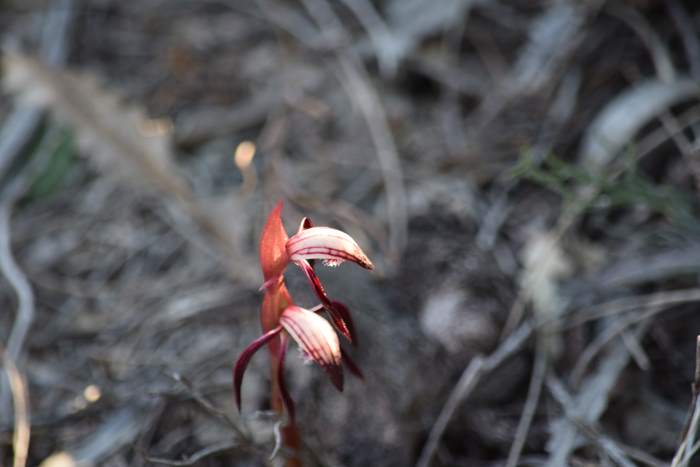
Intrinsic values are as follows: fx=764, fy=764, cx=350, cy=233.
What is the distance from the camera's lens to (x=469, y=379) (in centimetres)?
145

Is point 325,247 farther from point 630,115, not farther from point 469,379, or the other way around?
point 630,115

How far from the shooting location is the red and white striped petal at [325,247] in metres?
1.07

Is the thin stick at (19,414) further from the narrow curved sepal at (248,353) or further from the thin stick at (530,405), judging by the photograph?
the thin stick at (530,405)

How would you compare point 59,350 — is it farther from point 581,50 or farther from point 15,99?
point 581,50

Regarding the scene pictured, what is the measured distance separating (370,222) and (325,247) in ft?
2.87

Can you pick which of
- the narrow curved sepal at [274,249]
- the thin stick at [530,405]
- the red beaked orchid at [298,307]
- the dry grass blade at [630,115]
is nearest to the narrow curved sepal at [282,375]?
the red beaked orchid at [298,307]

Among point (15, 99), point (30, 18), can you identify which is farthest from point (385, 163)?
point (30, 18)

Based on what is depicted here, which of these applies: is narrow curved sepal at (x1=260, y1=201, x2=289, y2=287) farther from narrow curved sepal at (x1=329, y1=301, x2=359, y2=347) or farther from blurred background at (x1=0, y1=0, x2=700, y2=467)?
blurred background at (x1=0, y1=0, x2=700, y2=467)

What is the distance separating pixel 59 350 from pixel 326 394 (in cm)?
74

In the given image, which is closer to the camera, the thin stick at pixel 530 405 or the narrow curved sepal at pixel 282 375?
the narrow curved sepal at pixel 282 375

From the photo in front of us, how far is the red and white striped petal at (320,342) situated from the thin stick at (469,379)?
42 cm

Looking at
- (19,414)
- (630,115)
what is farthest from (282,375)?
(630,115)

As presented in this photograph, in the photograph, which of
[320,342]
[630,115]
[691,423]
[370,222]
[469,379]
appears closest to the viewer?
[320,342]

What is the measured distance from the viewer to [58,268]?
2.13 m
